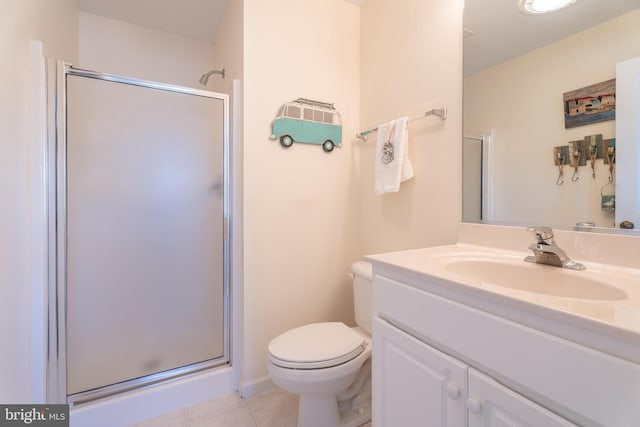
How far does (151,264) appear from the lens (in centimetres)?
138

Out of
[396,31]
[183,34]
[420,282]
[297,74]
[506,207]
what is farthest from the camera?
[183,34]

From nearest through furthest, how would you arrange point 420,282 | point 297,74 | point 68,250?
point 420,282
point 68,250
point 297,74

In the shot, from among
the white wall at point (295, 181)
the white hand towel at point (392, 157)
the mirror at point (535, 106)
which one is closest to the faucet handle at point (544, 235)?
the mirror at point (535, 106)

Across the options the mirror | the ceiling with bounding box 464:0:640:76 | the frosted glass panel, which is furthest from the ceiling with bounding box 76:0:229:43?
the mirror

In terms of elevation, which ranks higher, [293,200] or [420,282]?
[293,200]

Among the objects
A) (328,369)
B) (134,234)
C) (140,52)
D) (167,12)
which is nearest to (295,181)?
(134,234)

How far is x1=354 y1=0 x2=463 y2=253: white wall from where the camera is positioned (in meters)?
1.24

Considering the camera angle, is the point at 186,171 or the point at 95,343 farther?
the point at 186,171

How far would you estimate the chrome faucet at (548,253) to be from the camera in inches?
32.6

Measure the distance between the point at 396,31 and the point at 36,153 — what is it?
183 cm

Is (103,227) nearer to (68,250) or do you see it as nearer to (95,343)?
(68,250)

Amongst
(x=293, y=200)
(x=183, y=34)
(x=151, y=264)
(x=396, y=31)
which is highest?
(x=183, y=34)

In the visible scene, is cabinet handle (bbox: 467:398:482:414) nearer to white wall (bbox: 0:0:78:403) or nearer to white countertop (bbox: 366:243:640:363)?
white countertop (bbox: 366:243:640:363)

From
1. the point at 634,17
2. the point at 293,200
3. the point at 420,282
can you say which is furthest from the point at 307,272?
the point at 634,17
